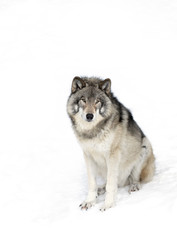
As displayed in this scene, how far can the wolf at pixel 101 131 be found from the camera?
5.26 m

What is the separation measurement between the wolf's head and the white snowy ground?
144cm

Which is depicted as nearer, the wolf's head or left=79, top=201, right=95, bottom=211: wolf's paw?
the wolf's head

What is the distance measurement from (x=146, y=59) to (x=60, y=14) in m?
6.42

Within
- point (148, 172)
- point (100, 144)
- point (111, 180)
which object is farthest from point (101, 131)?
point (148, 172)

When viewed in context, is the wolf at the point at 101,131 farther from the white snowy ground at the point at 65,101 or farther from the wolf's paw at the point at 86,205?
the white snowy ground at the point at 65,101

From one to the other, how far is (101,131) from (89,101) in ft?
1.76

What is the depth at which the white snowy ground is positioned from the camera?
506 cm

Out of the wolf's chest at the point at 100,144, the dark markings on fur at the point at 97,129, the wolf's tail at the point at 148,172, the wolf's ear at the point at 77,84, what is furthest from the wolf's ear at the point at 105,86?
the wolf's tail at the point at 148,172

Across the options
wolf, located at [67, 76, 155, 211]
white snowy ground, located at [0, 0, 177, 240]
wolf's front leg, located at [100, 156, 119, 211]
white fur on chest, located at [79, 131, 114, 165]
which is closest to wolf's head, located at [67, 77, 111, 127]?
wolf, located at [67, 76, 155, 211]

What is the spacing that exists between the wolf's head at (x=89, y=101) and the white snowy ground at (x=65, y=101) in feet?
4.73

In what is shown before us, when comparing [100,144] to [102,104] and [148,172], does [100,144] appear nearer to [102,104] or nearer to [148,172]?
[102,104]

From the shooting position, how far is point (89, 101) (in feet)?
16.9

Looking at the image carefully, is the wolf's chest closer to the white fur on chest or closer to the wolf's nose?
the white fur on chest

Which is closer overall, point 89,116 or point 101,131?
point 89,116
